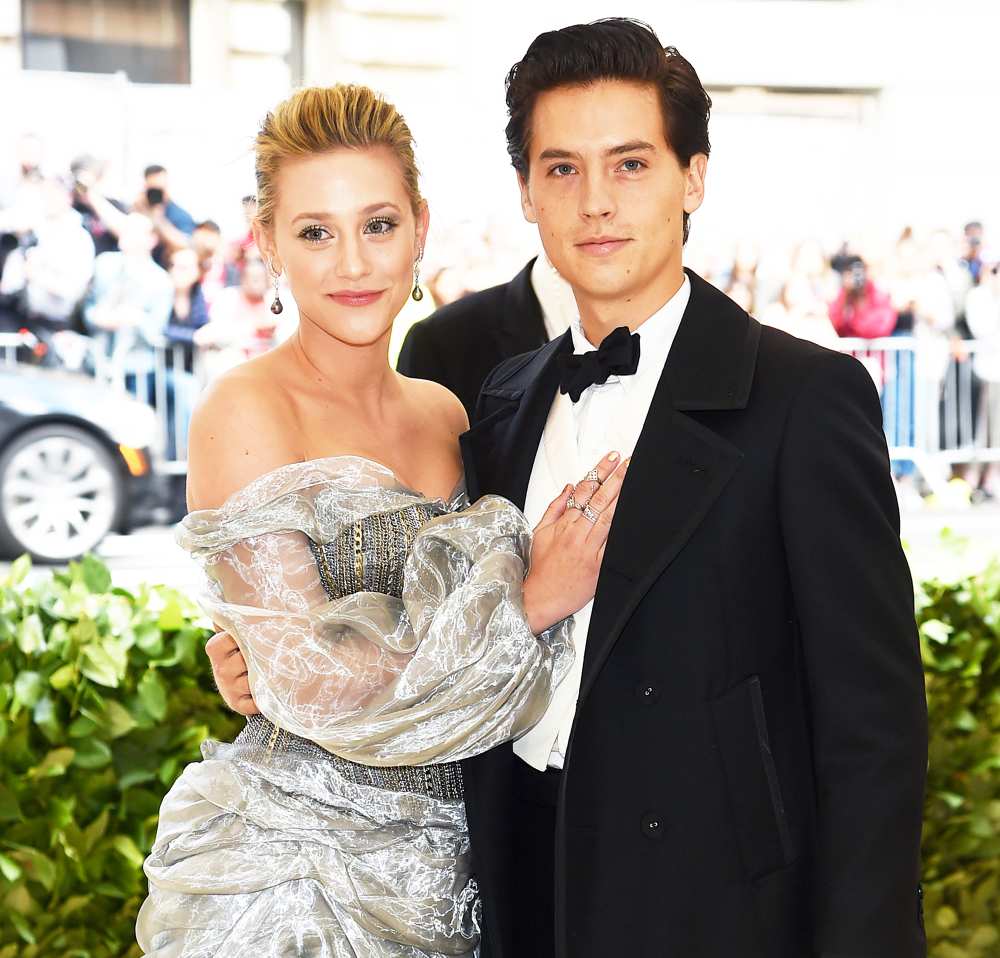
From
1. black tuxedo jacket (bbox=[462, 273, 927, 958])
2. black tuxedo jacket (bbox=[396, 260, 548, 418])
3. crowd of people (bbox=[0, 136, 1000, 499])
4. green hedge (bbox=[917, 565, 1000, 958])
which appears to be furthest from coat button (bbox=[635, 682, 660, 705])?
crowd of people (bbox=[0, 136, 1000, 499])

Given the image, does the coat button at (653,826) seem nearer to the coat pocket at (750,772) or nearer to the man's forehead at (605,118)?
the coat pocket at (750,772)

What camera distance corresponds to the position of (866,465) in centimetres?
176

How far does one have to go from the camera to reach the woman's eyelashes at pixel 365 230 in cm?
207

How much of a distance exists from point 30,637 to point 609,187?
171 cm

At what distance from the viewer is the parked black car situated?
6.50 m

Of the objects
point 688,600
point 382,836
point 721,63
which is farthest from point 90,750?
point 721,63

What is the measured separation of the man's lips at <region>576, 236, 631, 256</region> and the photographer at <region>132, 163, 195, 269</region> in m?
5.37

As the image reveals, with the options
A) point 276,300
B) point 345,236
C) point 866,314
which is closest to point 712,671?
point 345,236

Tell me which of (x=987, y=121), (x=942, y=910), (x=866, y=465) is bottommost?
(x=942, y=910)

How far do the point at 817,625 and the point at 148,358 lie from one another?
225 inches

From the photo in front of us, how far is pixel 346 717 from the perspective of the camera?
6.05ft

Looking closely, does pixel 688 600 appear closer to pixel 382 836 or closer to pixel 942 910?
pixel 382 836

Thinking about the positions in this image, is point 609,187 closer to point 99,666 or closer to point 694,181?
point 694,181

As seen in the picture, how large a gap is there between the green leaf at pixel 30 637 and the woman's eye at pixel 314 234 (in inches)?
52.2
